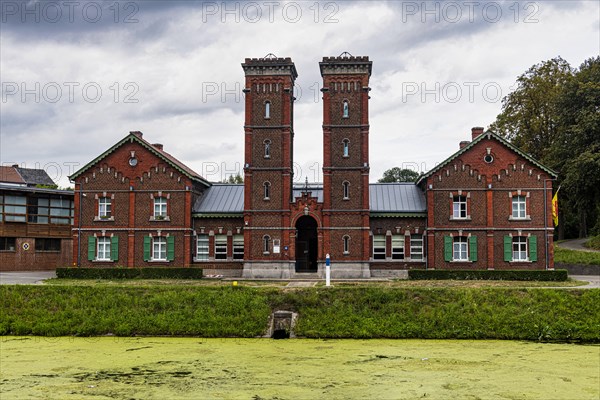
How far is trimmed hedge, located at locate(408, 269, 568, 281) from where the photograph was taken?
3581 centimetres

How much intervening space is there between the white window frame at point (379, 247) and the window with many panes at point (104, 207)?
59.8ft

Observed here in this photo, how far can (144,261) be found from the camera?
136 ft

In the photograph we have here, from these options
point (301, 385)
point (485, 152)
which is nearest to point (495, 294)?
point (301, 385)

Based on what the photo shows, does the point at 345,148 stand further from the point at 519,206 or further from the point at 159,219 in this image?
the point at 159,219

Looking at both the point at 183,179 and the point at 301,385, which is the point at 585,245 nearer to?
the point at 183,179

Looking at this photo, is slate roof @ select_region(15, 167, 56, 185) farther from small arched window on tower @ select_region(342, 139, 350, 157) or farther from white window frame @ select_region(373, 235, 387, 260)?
white window frame @ select_region(373, 235, 387, 260)

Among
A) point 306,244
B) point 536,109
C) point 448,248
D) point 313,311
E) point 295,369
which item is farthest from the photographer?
point 536,109

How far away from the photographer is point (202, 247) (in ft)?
139

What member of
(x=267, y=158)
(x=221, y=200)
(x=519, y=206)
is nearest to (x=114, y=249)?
(x=221, y=200)

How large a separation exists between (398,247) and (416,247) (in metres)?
1.20

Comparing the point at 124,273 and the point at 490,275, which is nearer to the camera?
the point at 490,275

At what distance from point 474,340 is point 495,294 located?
4.31 metres

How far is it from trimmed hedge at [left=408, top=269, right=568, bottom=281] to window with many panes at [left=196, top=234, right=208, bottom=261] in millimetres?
14120

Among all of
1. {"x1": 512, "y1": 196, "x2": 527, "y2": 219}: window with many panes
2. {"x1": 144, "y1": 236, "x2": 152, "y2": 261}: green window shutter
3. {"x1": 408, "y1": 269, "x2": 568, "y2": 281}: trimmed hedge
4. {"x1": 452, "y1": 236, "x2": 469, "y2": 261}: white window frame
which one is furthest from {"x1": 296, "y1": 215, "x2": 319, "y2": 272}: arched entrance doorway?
{"x1": 512, "y1": 196, "x2": 527, "y2": 219}: window with many panes
